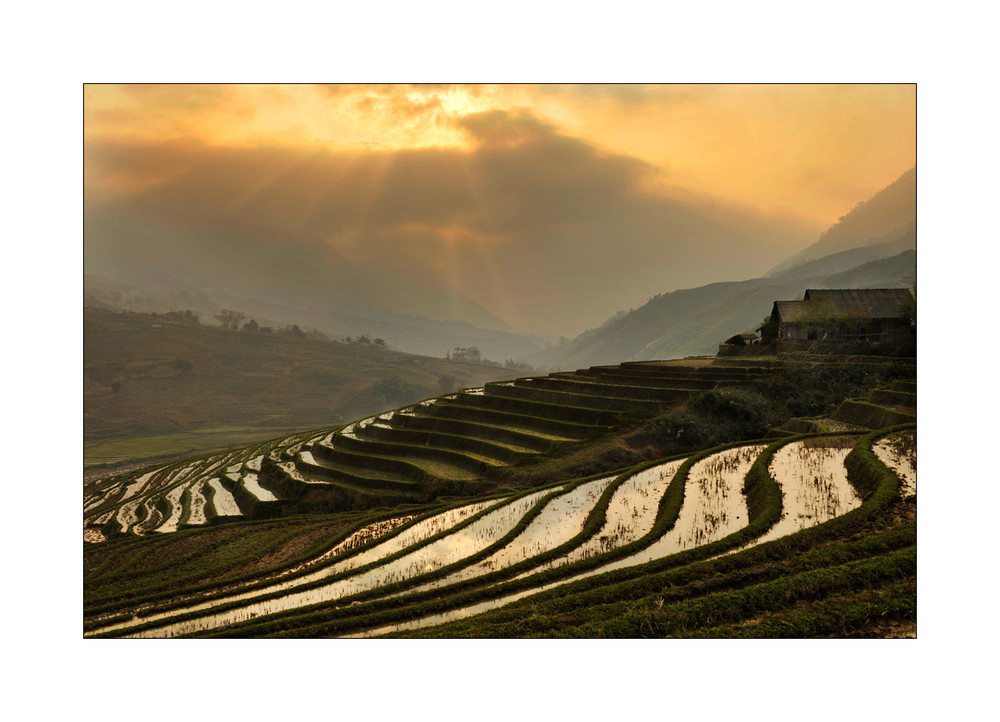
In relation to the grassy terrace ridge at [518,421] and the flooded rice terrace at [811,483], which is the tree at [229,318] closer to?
the grassy terrace ridge at [518,421]

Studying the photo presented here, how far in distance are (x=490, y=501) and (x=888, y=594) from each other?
8057mm

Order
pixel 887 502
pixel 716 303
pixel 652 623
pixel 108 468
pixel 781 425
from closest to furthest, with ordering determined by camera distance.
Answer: pixel 652 623 < pixel 887 502 < pixel 781 425 < pixel 108 468 < pixel 716 303

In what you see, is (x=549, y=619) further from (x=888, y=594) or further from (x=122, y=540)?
(x=122, y=540)

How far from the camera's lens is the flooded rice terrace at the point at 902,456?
756cm

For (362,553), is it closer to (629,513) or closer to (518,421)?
(629,513)

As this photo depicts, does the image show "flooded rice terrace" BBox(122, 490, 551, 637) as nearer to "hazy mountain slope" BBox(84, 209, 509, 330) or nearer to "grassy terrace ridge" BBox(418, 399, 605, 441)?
"grassy terrace ridge" BBox(418, 399, 605, 441)

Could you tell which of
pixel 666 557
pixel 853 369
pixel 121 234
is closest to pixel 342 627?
pixel 666 557

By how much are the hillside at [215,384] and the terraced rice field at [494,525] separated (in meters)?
44.5

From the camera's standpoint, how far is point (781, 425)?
15.0 m

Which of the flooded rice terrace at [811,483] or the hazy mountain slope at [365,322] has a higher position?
the hazy mountain slope at [365,322]

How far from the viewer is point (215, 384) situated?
87.2 metres

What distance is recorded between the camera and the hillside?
67.2 metres

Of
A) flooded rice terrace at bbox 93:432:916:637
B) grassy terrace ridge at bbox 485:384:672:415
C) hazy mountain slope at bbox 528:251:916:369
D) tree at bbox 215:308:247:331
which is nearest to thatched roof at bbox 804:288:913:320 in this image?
grassy terrace ridge at bbox 485:384:672:415

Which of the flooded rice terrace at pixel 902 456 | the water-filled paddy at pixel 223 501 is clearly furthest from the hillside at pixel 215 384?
the flooded rice terrace at pixel 902 456
